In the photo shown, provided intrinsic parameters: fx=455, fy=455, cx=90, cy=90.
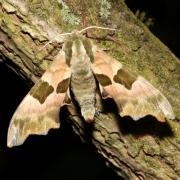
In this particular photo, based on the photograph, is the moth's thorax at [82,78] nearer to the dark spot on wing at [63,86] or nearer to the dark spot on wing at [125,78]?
→ the dark spot on wing at [63,86]

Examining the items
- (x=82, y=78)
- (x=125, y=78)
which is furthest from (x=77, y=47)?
(x=125, y=78)

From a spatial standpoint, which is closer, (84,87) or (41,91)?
(84,87)

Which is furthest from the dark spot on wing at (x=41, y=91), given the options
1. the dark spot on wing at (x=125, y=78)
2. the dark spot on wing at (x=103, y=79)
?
the dark spot on wing at (x=125, y=78)

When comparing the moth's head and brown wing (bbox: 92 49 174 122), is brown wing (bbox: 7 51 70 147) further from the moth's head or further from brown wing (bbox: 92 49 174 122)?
brown wing (bbox: 92 49 174 122)

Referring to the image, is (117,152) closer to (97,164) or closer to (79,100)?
(79,100)

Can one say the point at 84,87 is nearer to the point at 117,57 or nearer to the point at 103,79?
the point at 103,79

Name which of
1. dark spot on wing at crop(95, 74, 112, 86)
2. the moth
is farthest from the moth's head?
dark spot on wing at crop(95, 74, 112, 86)

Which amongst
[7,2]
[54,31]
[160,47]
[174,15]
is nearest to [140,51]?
[160,47]

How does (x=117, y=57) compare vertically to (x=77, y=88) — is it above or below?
above
